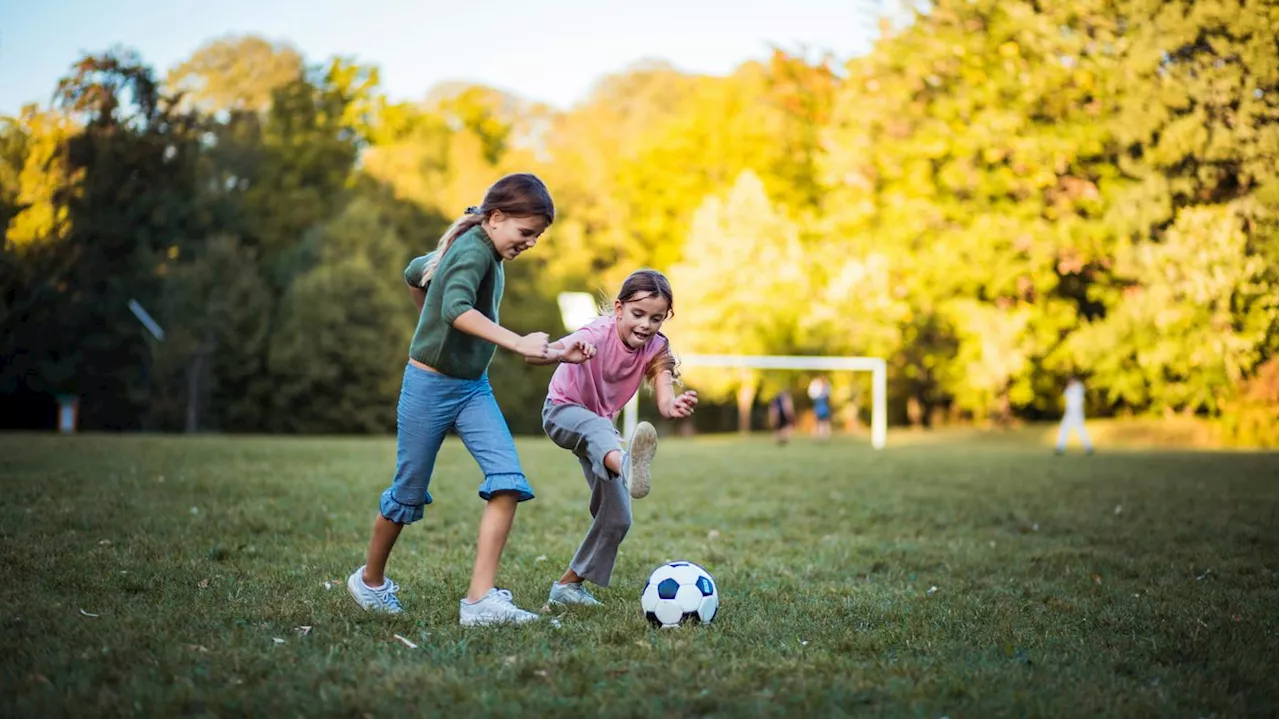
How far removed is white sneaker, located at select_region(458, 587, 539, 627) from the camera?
15.6 ft

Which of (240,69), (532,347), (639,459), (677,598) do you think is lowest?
(677,598)

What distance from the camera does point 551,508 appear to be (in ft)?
32.3

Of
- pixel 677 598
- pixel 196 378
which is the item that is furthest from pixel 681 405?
pixel 196 378

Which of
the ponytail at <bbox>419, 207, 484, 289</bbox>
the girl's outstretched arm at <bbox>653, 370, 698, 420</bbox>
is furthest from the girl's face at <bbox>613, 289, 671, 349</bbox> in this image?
the ponytail at <bbox>419, 207, 484, 289</bbox>

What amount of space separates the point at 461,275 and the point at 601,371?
1.04 metres

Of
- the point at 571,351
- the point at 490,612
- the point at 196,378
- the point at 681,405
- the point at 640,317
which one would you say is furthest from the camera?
the point at 196,378

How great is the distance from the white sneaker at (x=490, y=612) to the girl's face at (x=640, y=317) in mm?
1388

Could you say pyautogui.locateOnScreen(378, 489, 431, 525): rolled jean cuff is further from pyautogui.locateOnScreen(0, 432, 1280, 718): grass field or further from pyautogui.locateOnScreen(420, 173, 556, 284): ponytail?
pyautogui.locateOnScreen(420, 173, 556, 284): ponytail

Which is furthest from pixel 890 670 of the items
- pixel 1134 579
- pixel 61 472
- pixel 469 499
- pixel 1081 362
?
pixel 1081 362

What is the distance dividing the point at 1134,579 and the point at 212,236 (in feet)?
112

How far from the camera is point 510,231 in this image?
4734 mm

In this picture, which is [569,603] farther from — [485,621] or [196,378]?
[196,378]

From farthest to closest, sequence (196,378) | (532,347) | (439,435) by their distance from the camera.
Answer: (196,378) < (439,435) < (532,347)

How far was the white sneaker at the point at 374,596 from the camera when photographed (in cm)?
502
